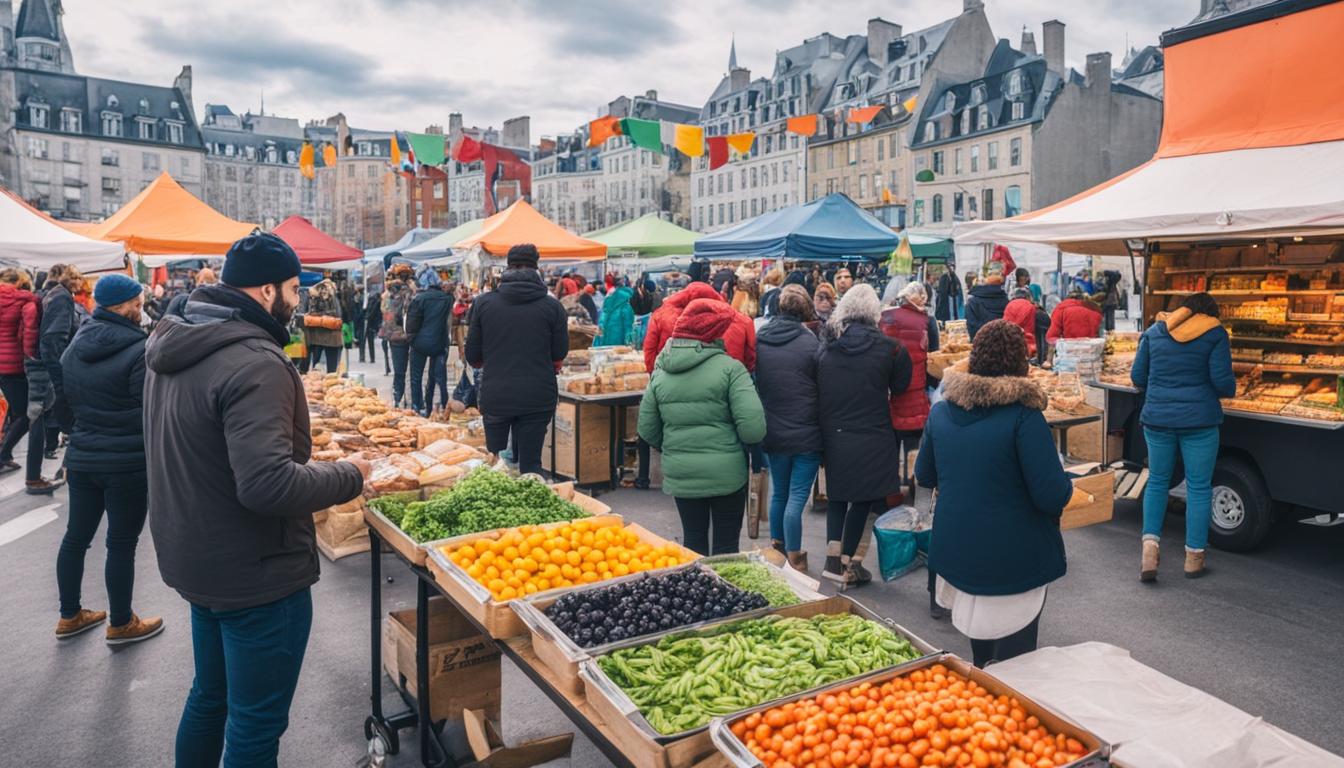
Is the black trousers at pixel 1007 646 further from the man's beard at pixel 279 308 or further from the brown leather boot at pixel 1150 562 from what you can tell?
the man's beard at pixel 279 308

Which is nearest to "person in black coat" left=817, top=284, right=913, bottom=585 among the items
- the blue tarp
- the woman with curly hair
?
the woman with curly hair

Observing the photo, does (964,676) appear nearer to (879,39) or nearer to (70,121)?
(879,39)

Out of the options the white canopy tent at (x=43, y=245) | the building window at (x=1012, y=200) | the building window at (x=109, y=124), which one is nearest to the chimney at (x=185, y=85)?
the building window at (x=109, y=124)

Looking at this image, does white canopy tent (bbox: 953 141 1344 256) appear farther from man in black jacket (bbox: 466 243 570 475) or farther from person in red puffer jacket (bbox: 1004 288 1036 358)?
man in black jacket (bbox: 466 243 570 475)

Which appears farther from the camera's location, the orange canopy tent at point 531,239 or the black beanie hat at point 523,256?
the orange canopy tent at point 531,239

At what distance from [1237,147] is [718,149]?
39.4 feet

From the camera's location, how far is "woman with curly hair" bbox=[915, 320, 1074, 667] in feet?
11.7

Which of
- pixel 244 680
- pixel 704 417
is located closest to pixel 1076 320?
pixel 704 417

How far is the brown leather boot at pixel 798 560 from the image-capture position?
625cm

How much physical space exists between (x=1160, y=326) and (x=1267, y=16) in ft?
10.3

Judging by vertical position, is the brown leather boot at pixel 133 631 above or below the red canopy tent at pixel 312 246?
below

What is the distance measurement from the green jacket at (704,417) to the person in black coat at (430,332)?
7.21 meters

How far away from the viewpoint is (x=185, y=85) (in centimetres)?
7625

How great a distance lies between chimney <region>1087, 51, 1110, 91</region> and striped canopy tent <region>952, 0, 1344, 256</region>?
4126 centimetres
